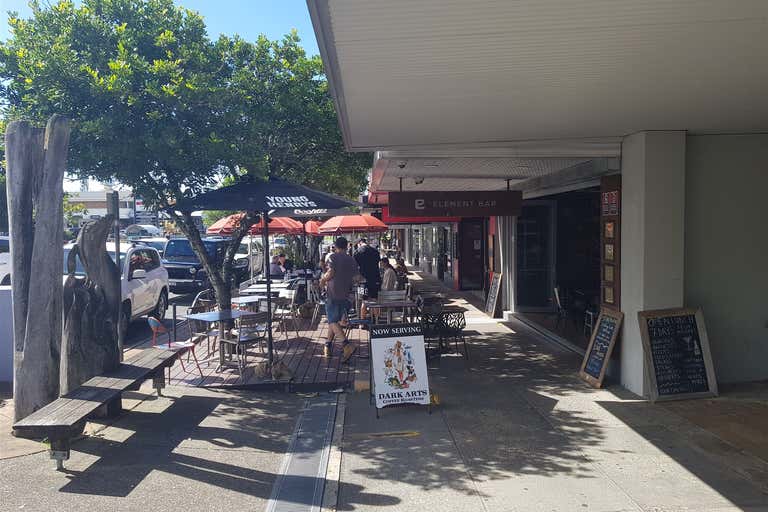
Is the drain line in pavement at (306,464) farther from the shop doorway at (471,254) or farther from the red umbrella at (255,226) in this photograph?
the shop doorway at (471,254)

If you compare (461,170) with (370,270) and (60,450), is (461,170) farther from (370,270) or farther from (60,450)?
(60,450)

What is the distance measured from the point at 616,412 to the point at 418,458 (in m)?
2.54

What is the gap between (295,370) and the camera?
27.9 feet

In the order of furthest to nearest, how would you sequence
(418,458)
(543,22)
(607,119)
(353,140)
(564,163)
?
1. (564,163)
2. (353,140)
3. (607,119)
4. (418,458)
5. (543,22)

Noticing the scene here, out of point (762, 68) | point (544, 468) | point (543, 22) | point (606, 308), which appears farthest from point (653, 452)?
point (543, 22)

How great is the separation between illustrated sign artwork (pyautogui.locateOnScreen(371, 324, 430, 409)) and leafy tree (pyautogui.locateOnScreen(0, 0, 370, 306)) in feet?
11.6

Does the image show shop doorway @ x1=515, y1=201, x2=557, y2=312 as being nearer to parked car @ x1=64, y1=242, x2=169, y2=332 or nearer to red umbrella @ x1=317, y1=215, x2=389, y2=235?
red umbrella @ x1=317, y1=215, x2=389, y2=235

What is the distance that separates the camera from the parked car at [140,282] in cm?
1181

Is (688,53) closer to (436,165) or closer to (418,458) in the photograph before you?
(418,458)

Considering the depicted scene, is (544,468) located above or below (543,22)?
below

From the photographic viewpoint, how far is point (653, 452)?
541cm

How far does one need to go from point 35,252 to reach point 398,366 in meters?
3.82

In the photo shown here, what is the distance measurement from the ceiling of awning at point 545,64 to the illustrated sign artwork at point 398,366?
91.5 inches

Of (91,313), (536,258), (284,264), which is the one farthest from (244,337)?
(284,264)
